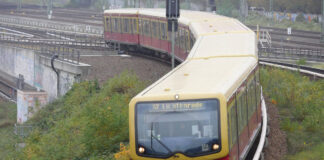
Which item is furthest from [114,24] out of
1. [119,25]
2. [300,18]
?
[300,18]

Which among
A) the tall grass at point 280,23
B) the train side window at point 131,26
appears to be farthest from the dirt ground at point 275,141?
the tall grass at point 280,23

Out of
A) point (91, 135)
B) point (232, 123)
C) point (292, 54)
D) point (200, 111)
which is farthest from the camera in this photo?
point (292, 54)

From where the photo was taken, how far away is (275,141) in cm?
1506

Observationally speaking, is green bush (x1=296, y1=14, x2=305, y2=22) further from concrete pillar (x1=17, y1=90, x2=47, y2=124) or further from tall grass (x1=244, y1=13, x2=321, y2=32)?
concrete pillar (x1=17, y1=90, x2=47, y2=124)

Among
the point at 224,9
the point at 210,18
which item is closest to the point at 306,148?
the point at 210,18

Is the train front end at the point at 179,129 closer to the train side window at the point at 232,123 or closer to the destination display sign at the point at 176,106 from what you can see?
the destination display sign at the point at 176,106

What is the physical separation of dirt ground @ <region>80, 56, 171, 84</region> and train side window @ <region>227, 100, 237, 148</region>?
46.3 feet

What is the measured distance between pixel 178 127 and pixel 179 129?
40 mm

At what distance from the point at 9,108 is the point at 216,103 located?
35171 mm

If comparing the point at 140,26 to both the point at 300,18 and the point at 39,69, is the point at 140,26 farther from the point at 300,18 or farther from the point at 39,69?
the point at 300,18

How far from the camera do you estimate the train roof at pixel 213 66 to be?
994 cm

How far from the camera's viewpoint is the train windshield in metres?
9.53

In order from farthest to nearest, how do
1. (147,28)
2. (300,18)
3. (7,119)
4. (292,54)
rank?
1. (300,18)
2. (292,54)
3. (7,119)
4. (147,28)

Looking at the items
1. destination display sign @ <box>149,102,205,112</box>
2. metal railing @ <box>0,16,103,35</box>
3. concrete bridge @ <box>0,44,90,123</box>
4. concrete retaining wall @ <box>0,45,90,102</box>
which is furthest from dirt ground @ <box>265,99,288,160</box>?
metal railing @ <box>0,16,103,35</box>
